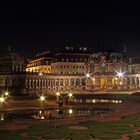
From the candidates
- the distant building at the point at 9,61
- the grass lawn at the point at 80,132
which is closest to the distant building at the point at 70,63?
the distant building at the point at 9,61

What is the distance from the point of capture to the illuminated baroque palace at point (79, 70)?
12975 cm

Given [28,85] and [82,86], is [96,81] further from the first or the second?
[28,85]

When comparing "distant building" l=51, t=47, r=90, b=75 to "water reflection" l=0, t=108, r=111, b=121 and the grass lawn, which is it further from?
the grass lawn

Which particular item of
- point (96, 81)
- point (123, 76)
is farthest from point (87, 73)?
point (123, 76)

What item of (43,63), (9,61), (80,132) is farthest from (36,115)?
(43,63)

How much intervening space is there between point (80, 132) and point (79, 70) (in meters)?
129

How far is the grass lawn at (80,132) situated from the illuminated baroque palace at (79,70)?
301 ft

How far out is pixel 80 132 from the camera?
2700 centimetres

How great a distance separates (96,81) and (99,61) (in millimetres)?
9276

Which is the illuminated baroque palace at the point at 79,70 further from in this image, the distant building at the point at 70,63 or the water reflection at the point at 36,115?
the water reflection at the point at 36,115

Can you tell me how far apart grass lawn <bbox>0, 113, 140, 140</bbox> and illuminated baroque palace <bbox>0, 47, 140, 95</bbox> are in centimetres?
9186

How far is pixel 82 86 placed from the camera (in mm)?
141500

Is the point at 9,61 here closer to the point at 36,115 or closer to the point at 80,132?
the point at 36,115

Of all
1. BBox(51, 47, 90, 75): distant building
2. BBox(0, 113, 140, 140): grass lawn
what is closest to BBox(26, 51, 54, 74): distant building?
BBox(51, 47, 90, 75): distant building
